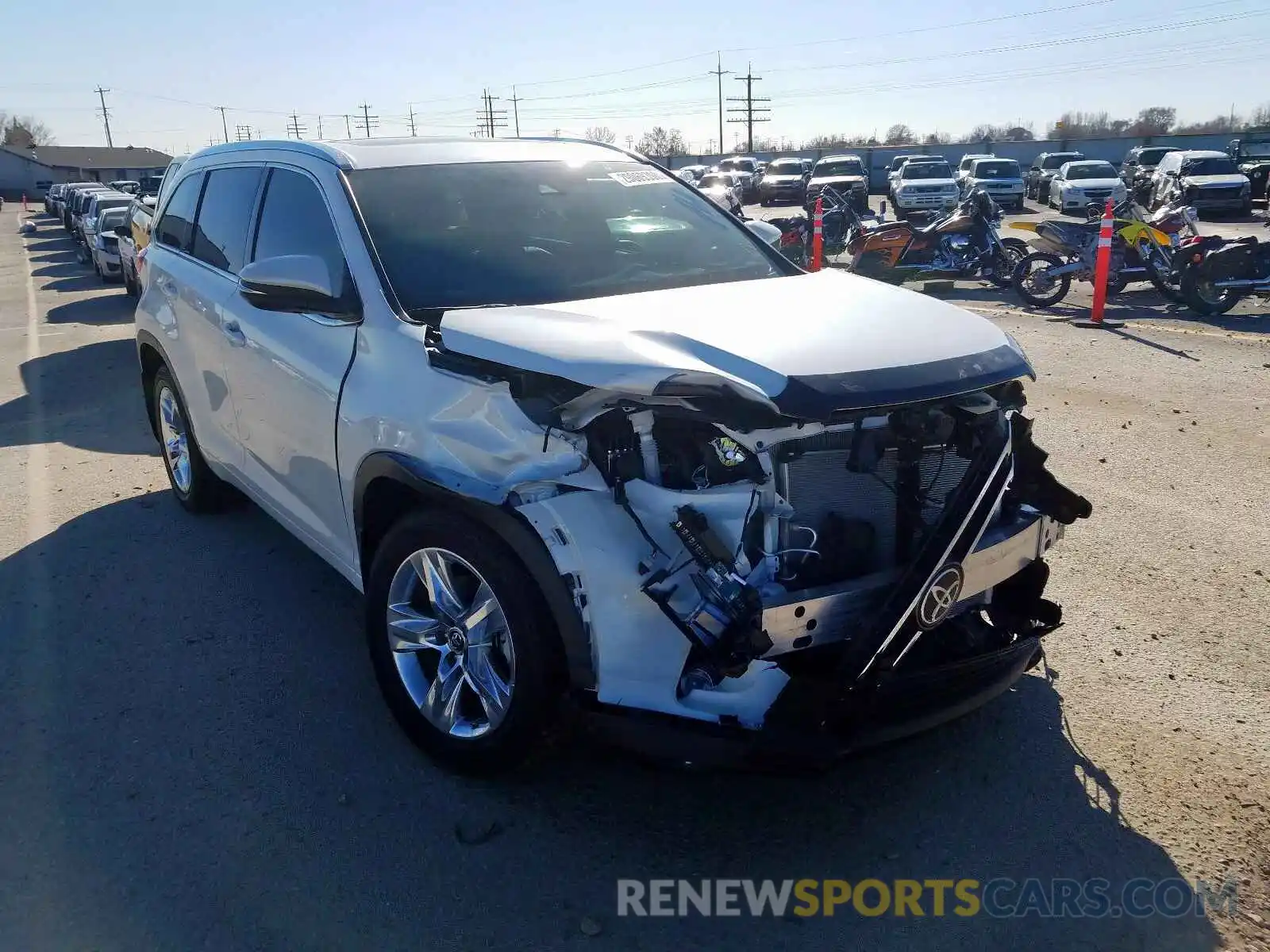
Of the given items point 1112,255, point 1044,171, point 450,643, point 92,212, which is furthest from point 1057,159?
point 450,643

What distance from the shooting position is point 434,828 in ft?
10.0

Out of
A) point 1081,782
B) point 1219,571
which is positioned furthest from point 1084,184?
point 1081,782

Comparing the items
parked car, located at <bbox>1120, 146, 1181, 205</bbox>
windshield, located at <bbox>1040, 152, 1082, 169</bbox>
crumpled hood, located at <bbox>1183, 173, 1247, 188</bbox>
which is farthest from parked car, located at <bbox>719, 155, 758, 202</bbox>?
crumpled hood, located at <bbox>1183, 173, 1247, 188</bbox>

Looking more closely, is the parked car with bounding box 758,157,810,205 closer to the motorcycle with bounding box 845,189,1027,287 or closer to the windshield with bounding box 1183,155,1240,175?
the windshield with bounding box 1183,155,1240,175

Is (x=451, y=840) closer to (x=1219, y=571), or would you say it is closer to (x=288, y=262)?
(x=288, y=262)

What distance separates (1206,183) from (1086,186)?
3365 mm

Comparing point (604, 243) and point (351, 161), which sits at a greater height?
point (351, 161)

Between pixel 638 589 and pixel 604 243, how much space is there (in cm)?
191

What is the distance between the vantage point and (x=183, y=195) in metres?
5.49

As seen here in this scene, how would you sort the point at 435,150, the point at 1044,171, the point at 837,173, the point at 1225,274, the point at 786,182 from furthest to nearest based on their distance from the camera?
the point at 1044,171, the point at 786,182, the point at 837,173, the point at 1225,274, the point at 435,150

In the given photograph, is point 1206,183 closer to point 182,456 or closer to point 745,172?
point 745,172

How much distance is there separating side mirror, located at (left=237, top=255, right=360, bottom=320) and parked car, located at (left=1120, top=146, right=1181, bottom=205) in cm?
3322

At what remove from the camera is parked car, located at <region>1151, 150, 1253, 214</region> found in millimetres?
27422

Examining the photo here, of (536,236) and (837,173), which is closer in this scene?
(536,236)
